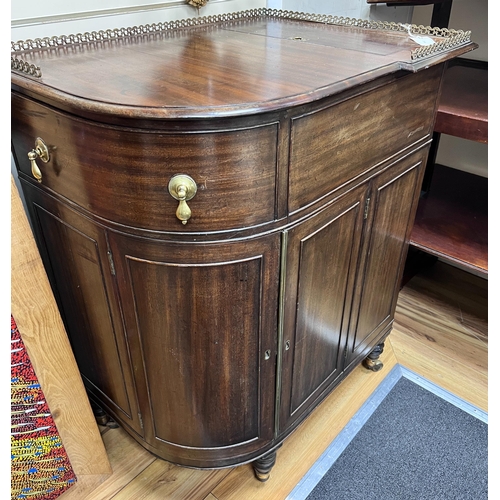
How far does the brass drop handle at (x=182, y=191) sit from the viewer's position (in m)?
0.66

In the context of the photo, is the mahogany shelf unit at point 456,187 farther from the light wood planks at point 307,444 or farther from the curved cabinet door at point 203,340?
the curved cabinet door at point 203,340

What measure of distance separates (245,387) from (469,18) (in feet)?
4.71

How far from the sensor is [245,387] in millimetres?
908

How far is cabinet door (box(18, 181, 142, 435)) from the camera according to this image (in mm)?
840

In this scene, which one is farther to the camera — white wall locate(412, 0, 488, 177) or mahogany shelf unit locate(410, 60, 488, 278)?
white wall locate(412, 0, 488, 177)

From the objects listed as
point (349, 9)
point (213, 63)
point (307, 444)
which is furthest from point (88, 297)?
point (349, 9)

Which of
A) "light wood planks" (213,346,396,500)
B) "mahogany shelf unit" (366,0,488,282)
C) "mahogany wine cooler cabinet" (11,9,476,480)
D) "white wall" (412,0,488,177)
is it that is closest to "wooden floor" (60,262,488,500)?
"light wood planks" (213,346,396,500)

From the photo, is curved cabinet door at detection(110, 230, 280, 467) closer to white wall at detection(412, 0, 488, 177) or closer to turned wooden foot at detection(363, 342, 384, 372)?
turned wooden foot at detection(363, 342, 384, 372)

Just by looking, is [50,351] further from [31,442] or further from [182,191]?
[182,191]

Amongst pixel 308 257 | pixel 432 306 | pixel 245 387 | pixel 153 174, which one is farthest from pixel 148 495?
pixel 432 306

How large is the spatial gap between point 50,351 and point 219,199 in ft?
1.67

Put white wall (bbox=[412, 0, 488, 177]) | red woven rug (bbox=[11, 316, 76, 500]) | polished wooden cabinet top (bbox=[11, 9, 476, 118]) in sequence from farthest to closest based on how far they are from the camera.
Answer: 1. white wall (bbox=[412, 0, 488, 177])
2. red woven rug (bbox=[11, 316, 76, 500])
3. polished wooden cabinet top (bbox=[11, 9, 476, 118])

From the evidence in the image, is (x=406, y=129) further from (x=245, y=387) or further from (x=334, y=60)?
(x=245, y=387)

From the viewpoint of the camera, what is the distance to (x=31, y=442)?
0.97 metres
